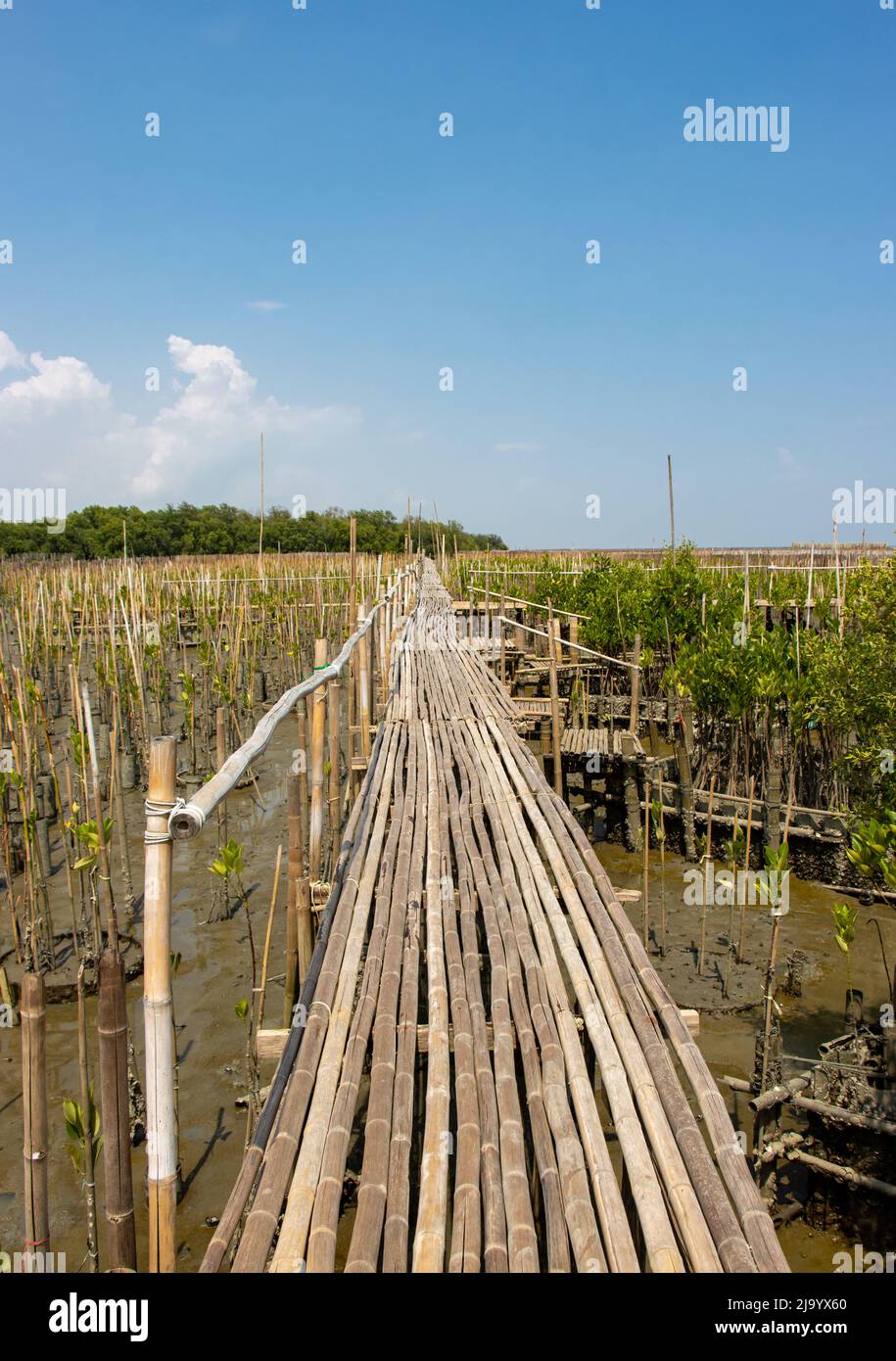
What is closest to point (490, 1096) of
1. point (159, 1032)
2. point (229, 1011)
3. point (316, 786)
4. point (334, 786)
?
point (159, 1032)

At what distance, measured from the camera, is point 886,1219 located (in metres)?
4.36

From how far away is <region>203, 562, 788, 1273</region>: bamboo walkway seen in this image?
6.95 feet

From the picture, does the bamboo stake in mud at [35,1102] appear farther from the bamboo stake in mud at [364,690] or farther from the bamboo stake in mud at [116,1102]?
the bamboo stake in mud at [364,690]

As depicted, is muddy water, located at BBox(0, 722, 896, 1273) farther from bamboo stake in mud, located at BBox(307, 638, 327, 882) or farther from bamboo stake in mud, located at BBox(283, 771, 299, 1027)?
bamboo stake in mud, located at BBox(307, 638, 327, 882)

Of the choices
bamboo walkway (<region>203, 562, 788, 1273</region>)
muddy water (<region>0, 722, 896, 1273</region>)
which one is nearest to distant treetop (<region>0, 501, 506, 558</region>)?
muddy water (<region>0, 722, 896, 1273</region>)

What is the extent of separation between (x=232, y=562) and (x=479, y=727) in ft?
92.1

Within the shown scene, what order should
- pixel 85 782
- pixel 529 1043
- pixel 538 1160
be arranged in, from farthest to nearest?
pixel 85 782, pixel 529 1043, pixel 538 1160

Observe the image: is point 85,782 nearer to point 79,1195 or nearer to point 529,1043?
point 79,1195

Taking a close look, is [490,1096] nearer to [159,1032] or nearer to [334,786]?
[159,1032]

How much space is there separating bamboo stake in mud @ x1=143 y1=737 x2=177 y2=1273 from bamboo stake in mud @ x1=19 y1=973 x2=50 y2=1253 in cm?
42

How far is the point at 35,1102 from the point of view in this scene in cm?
226

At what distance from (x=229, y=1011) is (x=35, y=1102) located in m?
4.31

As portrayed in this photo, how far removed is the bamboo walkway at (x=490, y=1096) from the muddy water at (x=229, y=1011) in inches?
43.9
